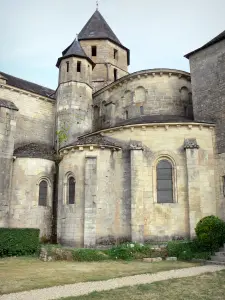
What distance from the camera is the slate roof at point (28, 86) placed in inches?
880

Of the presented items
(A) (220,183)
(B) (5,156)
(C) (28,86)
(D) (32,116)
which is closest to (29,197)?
(B) (5,156)

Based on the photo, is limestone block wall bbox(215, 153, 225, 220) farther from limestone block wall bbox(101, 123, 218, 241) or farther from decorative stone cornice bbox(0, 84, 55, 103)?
decorative stone cornice bbox(0, 84, 55, 103)

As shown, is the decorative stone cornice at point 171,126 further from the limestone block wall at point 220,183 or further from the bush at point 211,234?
the bush at point 211,234

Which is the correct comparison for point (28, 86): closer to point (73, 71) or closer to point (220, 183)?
point (73, 71)

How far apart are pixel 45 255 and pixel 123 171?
6.27 metres

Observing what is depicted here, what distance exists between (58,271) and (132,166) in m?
7.58

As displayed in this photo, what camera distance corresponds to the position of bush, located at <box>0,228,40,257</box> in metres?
13.6

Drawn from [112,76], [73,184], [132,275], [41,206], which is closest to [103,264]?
[132,275]

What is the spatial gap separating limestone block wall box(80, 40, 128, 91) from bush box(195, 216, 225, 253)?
18.3 m

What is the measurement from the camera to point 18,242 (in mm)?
13898

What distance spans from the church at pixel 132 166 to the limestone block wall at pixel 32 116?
105 millimetres

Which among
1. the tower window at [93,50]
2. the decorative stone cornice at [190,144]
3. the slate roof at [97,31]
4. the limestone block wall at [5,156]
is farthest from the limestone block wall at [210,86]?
the slate roof at [97,31]

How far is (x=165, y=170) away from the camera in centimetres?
1672

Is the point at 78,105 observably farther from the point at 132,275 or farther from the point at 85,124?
the point at 132,275
